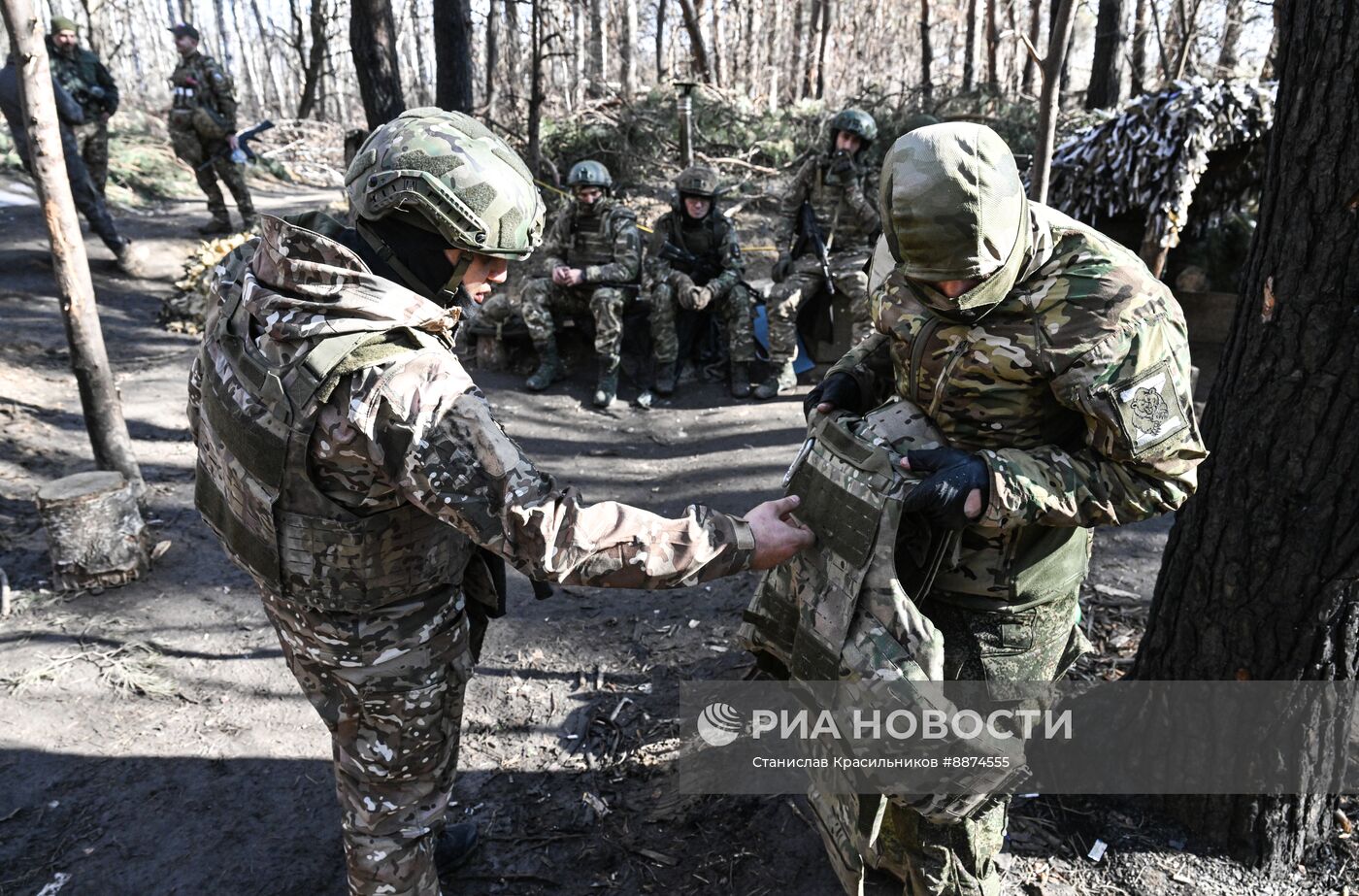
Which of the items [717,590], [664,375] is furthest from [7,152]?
[717,590]

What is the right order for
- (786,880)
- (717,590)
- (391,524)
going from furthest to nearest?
(717,590), (786,880), (391,524)

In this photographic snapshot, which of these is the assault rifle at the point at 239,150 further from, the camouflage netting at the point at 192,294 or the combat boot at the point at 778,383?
the combat boot at the point at 778,383

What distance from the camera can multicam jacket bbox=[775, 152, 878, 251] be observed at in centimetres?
815

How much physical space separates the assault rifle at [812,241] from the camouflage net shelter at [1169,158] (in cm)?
245

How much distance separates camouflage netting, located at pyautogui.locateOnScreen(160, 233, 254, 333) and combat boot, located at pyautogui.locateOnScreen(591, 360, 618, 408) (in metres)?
3.91

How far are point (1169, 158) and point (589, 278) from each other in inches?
199

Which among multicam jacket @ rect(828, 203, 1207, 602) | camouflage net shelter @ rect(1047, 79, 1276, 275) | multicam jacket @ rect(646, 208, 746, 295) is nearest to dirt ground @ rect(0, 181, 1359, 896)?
multicam jacket @ rect(828, 203, 1207, 602)

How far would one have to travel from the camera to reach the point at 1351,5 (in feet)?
7.04

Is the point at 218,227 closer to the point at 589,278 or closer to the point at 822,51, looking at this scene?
the point at 589,278

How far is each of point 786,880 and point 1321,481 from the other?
1.91 m

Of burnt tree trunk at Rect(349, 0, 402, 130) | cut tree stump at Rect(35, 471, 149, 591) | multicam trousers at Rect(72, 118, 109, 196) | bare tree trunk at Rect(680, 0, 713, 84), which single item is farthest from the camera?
bare tree trunk at Rect(680, 0, 713, 84)

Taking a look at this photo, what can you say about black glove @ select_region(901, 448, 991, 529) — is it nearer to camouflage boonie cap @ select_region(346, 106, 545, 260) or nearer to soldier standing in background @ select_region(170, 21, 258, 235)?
camouflage boonie cap @ select_region(346, 106, 545, 260)

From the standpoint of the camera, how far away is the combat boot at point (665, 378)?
25.6 feet

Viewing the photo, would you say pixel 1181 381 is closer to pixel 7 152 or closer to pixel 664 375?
pixel 664 375
